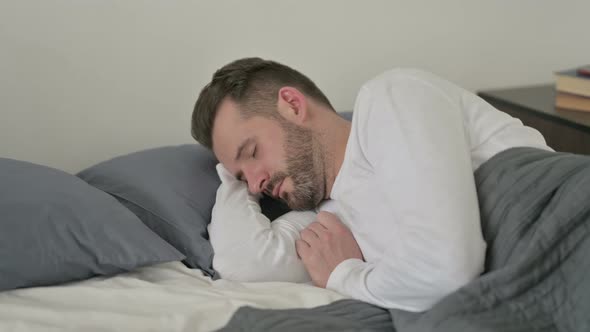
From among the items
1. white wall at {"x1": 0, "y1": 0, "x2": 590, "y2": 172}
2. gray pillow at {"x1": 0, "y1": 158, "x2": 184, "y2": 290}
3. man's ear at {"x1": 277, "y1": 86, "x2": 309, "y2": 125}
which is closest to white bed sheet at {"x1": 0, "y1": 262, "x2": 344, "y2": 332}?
gray pillow at {"x1": 0, "y1": 158, "x2": 184, "y2": 290}

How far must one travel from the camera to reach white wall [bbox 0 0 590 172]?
5.51 feet

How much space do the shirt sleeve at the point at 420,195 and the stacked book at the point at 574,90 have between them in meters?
1.00

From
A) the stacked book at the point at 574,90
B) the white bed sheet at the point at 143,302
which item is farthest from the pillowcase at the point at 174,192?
the stacked book at the point at 574,90

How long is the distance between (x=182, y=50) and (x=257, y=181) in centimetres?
66

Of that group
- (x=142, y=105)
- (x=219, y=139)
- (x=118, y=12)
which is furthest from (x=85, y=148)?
(x=219, y=139)

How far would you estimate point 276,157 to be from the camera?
1357 millimetres

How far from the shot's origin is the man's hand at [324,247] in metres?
1.22

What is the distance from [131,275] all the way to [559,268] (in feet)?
2.70

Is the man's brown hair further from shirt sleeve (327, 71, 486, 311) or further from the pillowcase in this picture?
shirt sleeve (327, 71, 486, 311)

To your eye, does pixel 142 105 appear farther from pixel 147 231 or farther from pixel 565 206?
pixel 565 206

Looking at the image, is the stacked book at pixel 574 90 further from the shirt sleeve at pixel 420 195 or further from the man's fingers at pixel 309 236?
the man's fingers at pixel 309 236

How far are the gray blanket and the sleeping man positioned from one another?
47 millimetres

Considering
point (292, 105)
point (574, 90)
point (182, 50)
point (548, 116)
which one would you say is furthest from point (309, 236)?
point (574, 90)

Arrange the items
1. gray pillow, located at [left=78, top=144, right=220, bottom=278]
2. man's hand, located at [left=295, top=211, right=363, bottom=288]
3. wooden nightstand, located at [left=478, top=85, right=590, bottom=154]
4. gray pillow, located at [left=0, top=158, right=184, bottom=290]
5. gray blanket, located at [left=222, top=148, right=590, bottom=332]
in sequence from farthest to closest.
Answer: wooden nightstand, located at [left=478, top=85, right=590, bottom=154], gray pillow, located at [left=78, top=144, right=220, bottom=278], man's hand, located at [left=295, top=211, right=363, bottom=288], gray pillow, located at [left=0, top=158, right=184, bottom=290], gray blanket, located at [left=222, top=148, right=590, bottom=332]
